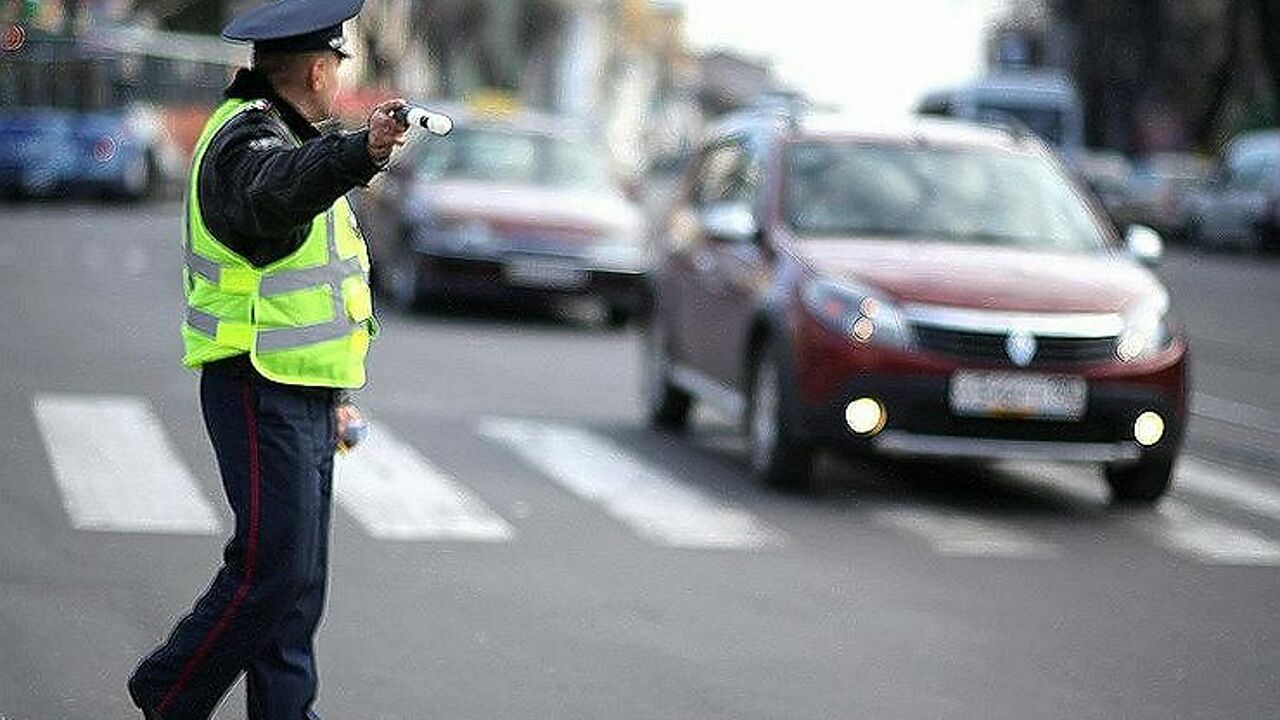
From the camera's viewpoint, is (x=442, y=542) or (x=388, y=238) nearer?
(x=442, y=542)

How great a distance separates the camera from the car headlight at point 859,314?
36.1 ft

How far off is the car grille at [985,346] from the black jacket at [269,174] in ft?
18.4

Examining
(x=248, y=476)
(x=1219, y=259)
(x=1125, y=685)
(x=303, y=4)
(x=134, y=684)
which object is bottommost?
(x=1219, y=259)

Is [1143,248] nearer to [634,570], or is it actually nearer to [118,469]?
[634,570]

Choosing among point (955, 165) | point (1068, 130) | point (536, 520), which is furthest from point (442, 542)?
point (1068, 130)

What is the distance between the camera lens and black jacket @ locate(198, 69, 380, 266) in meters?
5.14

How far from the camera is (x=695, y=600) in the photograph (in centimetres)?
877

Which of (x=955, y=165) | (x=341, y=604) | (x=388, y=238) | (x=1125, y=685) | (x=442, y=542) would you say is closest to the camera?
(x=1125, y=685)

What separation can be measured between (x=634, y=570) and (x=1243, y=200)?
35619 millimetres

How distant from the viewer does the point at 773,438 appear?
454 inches

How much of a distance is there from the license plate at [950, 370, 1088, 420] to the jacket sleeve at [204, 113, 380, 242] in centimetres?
574

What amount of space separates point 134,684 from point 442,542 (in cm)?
407

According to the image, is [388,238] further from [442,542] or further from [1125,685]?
[1125,685]

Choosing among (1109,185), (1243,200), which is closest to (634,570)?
(1243,200)
